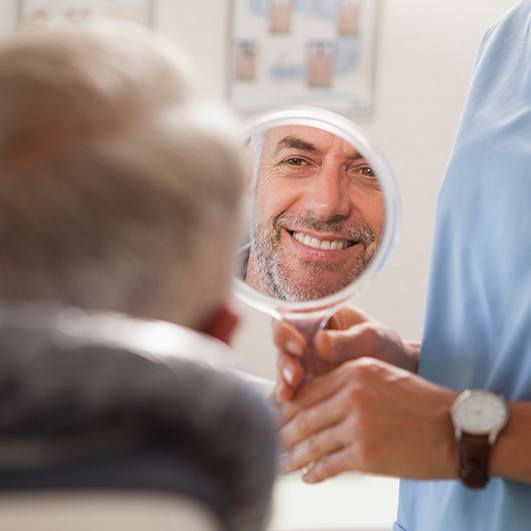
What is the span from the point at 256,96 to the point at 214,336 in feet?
8.43

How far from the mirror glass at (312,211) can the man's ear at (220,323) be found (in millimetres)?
461

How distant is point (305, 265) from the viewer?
1079 millimetres

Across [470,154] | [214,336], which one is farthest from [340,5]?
[214,336]

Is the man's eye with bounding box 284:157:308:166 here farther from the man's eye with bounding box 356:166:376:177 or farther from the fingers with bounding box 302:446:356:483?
the fingers with bounding box 302:446:356:483

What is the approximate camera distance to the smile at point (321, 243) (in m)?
1.07

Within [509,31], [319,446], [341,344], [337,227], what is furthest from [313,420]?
[509,31]

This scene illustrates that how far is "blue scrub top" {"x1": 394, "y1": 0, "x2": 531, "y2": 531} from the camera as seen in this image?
1.00 metres

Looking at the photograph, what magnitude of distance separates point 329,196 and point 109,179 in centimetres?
64

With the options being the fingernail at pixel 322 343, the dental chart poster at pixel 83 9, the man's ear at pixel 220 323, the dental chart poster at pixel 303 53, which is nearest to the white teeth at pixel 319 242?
the fingernail at pixel 322 343

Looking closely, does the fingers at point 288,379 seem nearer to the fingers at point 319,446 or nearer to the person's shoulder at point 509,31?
the fingers at point 319,446

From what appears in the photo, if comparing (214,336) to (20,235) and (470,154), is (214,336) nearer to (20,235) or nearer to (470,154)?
(20,235)

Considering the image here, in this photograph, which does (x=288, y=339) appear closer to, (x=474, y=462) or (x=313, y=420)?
(x=313, y=420)

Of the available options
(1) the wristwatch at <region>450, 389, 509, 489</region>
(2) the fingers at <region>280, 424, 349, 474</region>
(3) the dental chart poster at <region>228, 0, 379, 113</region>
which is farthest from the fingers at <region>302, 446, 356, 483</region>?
(3) the dental chart poster at <region>228, 0, 379, 113</region>

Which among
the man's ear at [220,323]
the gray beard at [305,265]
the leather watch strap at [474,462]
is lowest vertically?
the leather watch strap at [474,462]
